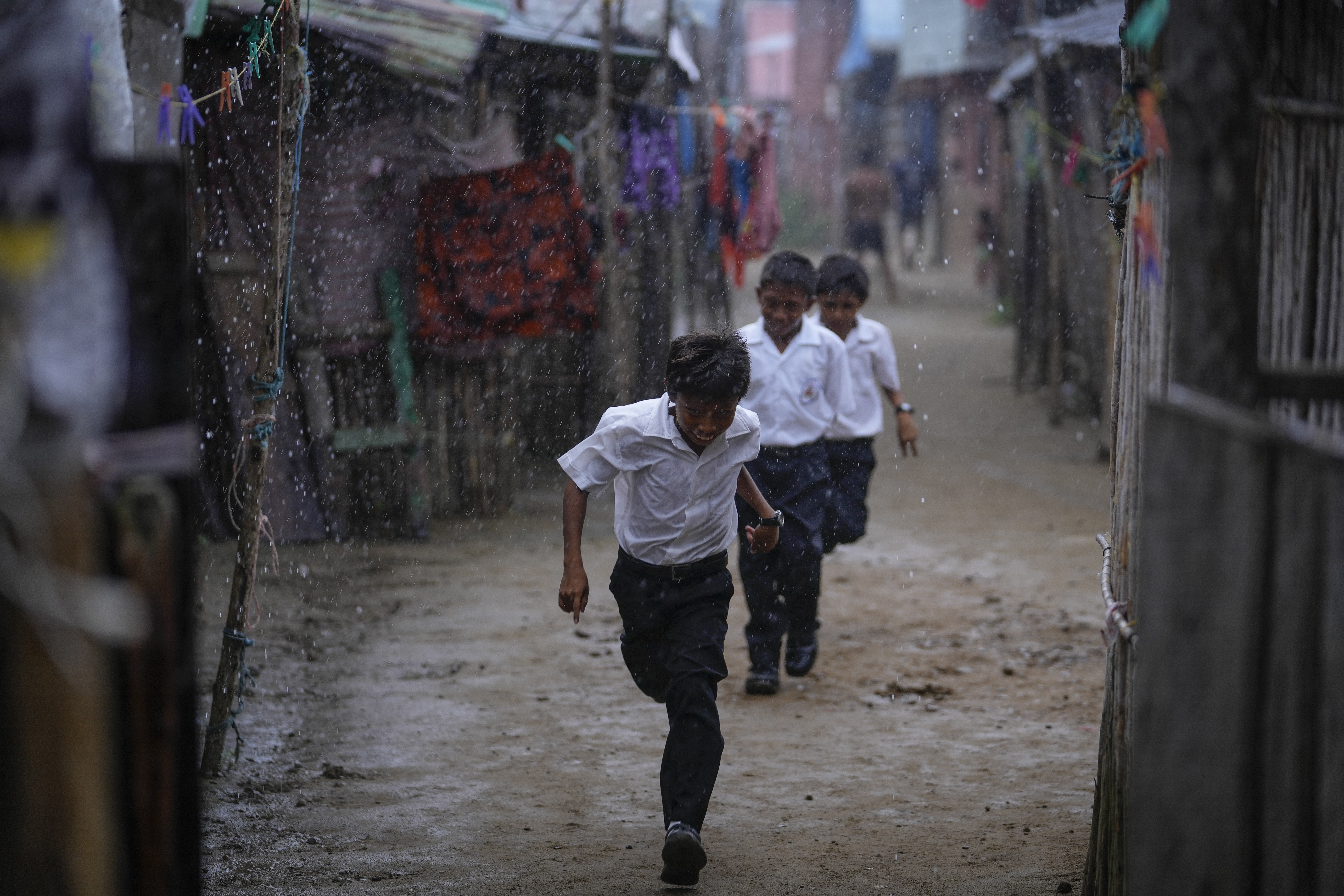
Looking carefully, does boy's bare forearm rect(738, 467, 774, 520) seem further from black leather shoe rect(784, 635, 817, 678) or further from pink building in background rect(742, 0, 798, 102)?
pink building in background rect(742, 0, 798, 102)

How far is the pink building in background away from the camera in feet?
136

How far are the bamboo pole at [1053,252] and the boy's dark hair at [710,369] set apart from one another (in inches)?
384

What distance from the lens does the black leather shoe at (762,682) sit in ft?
18.8

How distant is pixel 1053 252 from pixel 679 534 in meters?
10.3

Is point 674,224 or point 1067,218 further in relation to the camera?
point 1067,218

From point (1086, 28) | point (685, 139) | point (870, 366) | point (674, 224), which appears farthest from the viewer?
point (674, 224)

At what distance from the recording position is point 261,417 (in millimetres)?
4582

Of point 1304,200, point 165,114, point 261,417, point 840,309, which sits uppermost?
point 165,114

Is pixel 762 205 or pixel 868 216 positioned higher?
pixel 868 216

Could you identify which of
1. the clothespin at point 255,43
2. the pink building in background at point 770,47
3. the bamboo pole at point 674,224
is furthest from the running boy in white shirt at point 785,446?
the pink building in background at point 770,47

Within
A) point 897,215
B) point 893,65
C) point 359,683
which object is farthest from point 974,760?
point 893,65

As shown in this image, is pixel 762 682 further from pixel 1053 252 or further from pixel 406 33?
pixel 1053 252

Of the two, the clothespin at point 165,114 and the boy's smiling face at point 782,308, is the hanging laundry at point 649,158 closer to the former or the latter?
the clothespin at point 165,114

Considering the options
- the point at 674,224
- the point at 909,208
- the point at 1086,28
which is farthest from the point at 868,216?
the point at 674,224
